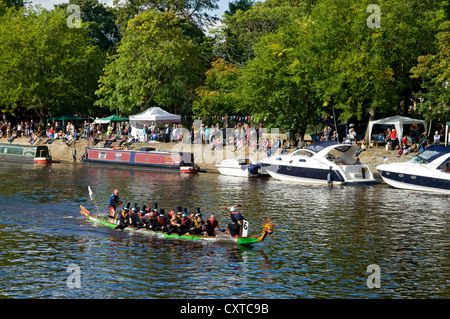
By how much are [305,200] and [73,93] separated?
175 ft

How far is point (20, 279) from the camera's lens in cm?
2652

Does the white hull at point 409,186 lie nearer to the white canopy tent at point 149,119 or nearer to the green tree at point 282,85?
the green tree at point 282,85

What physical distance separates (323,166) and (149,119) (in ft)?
85.8

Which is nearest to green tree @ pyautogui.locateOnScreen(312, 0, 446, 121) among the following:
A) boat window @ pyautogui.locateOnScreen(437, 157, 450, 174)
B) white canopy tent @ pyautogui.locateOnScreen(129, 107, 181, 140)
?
boat window @ pyautogui.locateOnScreen(437, 157, 450, 174)

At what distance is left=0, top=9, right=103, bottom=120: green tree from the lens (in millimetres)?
85938

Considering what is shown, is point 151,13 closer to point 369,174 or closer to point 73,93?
point 73,93

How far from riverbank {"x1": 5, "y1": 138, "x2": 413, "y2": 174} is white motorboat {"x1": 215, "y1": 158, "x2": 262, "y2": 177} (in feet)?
8.79

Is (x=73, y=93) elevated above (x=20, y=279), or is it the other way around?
(x=73, y=93)

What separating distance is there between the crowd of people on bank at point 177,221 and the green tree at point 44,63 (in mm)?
55713

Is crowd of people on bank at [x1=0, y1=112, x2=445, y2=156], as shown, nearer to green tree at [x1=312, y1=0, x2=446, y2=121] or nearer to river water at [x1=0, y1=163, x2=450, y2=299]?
green tree at [x1=312, y1=0, x2=446, y2=121]

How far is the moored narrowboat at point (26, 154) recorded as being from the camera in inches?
3035

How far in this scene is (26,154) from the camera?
78312mm

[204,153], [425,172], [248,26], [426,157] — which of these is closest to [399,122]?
[426,157]

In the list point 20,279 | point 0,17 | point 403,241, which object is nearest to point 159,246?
point 20,279
